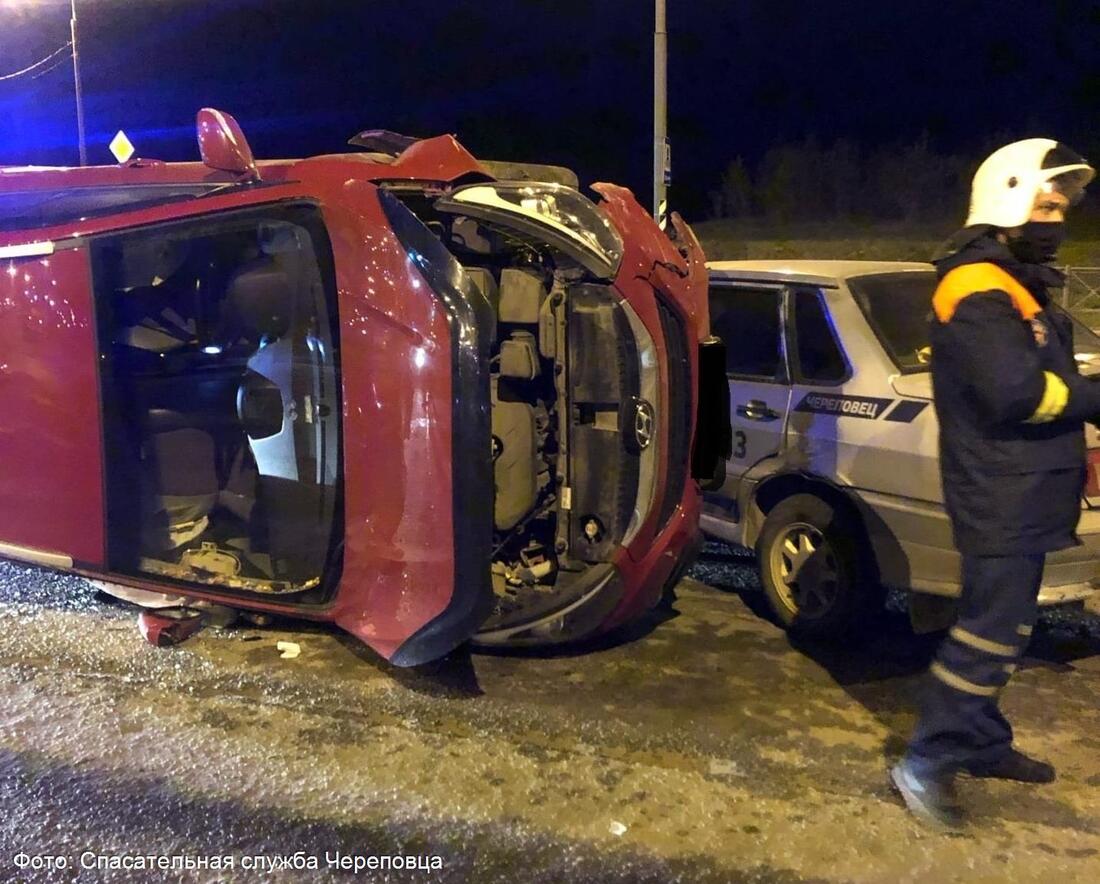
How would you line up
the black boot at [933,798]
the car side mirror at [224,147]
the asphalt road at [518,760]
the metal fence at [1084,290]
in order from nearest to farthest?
the asphalt road at [518,760], the black boot at [933,798], the car side mirror at [224,147], the metal fence at [1084,290]

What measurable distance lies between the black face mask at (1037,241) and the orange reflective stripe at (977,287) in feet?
0.27

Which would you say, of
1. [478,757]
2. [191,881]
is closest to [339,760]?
[478,757]

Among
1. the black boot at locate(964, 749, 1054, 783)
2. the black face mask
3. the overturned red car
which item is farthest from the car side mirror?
the black boot at locate(964, 749, 1054, 783)

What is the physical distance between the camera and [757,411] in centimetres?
490

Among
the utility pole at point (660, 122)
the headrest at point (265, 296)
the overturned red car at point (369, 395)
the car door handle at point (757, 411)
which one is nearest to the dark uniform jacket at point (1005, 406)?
the overturned red car at point (369, 395)

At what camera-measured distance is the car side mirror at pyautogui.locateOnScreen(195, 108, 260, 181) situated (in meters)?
3.91

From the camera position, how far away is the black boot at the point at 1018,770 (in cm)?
350

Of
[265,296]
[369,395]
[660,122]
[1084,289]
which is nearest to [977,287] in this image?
[369,395]

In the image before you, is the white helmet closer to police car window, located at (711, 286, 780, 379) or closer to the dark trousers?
the dark trousers

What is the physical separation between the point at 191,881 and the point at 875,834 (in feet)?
6.52

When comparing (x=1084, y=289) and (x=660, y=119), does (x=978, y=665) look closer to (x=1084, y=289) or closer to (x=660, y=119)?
(x=1084, y=289)

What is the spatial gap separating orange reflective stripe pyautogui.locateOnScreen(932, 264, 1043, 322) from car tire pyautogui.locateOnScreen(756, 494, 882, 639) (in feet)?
4.92

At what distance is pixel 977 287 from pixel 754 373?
1.96m

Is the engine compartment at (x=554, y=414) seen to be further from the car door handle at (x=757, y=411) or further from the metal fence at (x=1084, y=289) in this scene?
the metal fence at (x=1084, y=289)
